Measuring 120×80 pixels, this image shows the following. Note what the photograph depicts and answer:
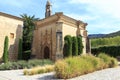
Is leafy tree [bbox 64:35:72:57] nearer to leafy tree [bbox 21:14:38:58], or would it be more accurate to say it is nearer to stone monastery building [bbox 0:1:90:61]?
stone monastery building [bbox 0:1:90:61]

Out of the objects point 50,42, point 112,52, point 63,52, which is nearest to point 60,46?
point 63,52

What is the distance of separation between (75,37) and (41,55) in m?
5.72

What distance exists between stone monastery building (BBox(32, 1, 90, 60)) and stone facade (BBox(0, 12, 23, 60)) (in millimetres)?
2729

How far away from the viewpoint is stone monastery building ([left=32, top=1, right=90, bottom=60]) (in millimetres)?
21559

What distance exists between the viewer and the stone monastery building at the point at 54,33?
21559 millimetres

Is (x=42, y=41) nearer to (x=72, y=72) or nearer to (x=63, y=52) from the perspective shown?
(x=63, y=52)

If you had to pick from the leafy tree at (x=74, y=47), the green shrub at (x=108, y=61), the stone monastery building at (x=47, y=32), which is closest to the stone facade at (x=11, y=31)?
the stone monastery building at (x=47, y=32)

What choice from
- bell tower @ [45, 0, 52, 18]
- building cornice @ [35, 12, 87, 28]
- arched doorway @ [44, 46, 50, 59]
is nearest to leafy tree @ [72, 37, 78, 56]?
building cornice @ [35, 12, 87, 28]

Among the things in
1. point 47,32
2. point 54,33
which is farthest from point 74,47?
point 47,32

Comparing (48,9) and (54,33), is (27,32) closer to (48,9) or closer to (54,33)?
(48,9)

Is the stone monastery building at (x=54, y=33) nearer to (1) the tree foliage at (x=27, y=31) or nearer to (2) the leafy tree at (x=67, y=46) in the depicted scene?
(2) the leafy tree at (x=67, y=46)

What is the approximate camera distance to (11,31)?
26.4 m

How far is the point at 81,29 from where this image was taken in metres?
25.7

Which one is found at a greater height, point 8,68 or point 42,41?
point 42,41
